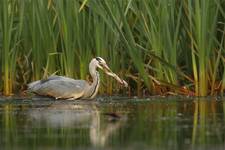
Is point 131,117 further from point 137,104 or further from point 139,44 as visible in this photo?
point 139,44

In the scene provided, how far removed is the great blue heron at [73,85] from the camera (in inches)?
438

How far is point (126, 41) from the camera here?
10.8m

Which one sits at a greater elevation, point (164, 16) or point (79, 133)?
point (164, 16)

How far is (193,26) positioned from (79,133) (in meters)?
4.17

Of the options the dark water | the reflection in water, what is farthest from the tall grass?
the reflection in water

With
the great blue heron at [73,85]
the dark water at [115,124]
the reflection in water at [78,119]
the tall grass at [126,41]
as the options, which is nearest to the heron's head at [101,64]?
the great blue heron at [73,85]

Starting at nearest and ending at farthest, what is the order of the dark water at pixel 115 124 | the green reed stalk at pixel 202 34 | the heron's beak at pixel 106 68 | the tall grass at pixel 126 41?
the dark water at pixel 115 124 < the green reed stalk at pixel 202 34 < the tall grass at pixel 126 41 < the heron's beak at pixel 106 68

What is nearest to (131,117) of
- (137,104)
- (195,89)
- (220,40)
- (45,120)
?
(45,120)

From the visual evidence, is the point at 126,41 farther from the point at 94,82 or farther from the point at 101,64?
the point at 94,82

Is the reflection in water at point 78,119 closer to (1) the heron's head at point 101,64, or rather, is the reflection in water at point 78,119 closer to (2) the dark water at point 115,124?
(2) the dark water at point 115,124

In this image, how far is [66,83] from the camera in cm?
1116

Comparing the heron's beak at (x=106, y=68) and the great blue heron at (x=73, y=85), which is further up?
the heron's beak at (x=106, y=68)

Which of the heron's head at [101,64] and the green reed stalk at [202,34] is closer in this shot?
the green reed stalk at [202,34]

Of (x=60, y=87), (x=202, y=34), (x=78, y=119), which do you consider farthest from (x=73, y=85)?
(x=78, y=119)
